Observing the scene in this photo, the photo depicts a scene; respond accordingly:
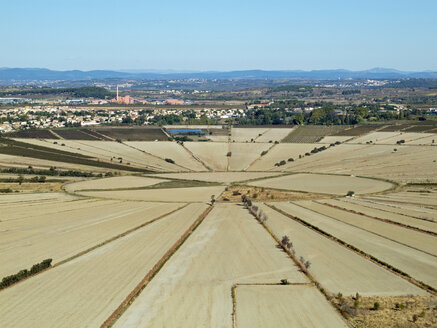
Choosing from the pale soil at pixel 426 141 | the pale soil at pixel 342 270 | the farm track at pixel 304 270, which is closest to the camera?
the farm track at pixel 304 270

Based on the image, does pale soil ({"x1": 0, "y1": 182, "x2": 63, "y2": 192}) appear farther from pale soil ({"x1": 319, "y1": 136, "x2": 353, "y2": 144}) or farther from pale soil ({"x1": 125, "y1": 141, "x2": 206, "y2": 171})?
pale soil ({"x1": 319, "y1": 136, "x2": 353, "y2": 144})

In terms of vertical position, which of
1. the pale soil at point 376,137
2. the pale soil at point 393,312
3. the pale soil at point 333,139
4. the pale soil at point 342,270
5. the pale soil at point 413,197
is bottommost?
the pale soil at point 413,197

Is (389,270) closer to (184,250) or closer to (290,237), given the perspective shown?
(290,237)

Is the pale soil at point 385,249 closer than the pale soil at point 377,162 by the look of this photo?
Yes

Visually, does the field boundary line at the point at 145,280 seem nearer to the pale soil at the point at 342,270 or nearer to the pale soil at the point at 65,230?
the pale soil at the point at 65,230

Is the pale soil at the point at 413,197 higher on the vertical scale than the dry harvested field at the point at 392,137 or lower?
lower

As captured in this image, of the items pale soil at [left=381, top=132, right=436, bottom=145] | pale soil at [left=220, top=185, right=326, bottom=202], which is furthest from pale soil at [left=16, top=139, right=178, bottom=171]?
pale soil at [left=381, top=132, right=436, bottom=145]

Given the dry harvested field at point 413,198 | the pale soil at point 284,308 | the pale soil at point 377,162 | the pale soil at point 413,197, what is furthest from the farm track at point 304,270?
the pale soil at point 377,162
